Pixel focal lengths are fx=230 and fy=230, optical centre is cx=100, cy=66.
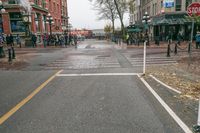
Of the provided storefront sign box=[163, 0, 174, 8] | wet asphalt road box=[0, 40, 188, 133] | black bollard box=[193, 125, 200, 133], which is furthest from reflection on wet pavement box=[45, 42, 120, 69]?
storefront sign box=[163, 0, 174, 8]

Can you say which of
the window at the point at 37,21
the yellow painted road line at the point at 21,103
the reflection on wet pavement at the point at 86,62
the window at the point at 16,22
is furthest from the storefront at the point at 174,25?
the yellow painted road line at the point at 21,103

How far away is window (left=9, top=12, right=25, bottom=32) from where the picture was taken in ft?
116

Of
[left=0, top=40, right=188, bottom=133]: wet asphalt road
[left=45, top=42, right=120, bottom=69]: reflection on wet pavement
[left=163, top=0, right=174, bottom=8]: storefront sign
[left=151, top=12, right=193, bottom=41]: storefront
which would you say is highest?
[left=163, top=0, right=174, bottom=8]: storefront sign

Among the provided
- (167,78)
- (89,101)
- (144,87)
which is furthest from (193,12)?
(89,101)

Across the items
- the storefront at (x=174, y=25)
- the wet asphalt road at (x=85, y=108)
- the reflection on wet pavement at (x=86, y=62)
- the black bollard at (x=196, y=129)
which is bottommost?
the wet asphalt road at (x=85, y=108)

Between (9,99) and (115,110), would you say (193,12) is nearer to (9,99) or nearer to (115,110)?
(115,110)

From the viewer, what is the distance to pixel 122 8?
160ft

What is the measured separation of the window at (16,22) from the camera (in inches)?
1393

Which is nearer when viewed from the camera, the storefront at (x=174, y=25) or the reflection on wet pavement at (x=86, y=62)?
the reflection on wet pavement at (x=86, y=62)

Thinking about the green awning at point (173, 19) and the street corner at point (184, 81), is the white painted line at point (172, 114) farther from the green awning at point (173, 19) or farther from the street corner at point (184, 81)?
the green awning at point (173, 19)

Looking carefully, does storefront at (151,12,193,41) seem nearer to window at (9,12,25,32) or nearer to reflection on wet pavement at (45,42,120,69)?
reflection on wet pavement at (45,42,120,69)

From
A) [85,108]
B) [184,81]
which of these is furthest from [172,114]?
[184,81]

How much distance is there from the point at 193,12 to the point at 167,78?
305 centimetres

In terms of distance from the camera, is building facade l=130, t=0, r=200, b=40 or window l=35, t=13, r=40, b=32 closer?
building facade l=130, t=0, r=200, b=40
